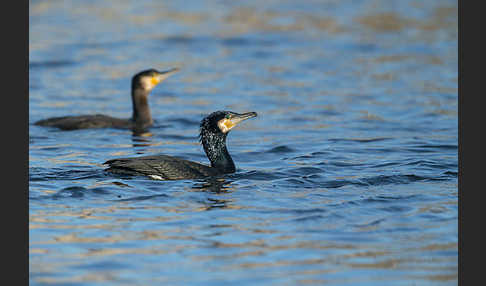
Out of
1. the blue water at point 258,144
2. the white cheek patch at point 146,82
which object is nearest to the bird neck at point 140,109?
the white cheek patch at point 146,82

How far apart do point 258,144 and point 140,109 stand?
2.50 metres

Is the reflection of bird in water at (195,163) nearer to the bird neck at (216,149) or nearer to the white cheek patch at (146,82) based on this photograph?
the bird neck at (216,149)

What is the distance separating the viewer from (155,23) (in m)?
25.2

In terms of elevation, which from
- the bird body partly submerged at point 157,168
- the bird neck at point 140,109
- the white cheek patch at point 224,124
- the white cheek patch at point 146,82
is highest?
the white cheek patch at point 146,82

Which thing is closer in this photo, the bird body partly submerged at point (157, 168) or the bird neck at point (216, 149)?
the bird body partly submerged at point (157, 168)

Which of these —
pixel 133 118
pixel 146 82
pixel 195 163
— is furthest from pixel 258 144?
pixel 195 163

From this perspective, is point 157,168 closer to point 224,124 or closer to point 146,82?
point 224,124

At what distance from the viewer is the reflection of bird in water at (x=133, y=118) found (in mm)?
14211

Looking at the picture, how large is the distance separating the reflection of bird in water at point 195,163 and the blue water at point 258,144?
0.19 metres

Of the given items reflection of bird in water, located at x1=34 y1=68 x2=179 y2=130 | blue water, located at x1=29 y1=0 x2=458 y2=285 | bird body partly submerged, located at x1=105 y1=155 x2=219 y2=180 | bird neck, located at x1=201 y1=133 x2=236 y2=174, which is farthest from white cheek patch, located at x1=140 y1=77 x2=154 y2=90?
bird body partly submerged, located at x1=105 y1=155 x2=219 y2=180

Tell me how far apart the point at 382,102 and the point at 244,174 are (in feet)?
21.1

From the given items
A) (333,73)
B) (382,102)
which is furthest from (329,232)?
(333,73)

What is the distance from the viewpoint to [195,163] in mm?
10781

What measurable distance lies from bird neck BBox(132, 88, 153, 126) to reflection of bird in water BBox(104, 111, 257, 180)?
3976 millimetres
